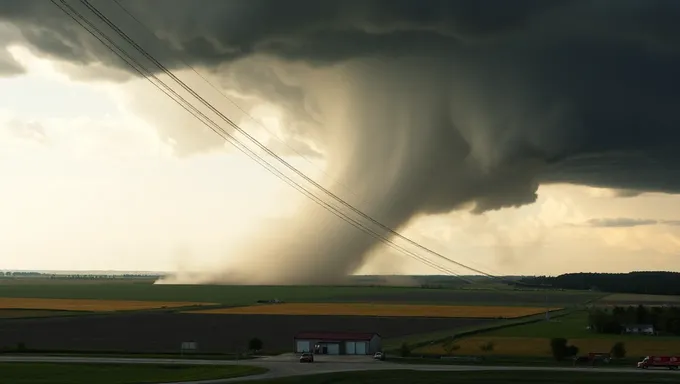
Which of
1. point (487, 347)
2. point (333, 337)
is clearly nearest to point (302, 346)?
point (333, 337)

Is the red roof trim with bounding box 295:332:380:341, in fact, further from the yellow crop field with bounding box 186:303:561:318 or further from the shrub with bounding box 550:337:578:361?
the yellow crop field with bounding box 186:303:561:318

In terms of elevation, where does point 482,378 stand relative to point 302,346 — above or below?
below

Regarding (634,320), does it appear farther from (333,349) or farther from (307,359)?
(307,359)

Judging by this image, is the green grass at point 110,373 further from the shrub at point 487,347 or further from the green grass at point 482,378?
the shrub at point 487,347

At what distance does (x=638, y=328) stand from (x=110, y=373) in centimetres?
8354

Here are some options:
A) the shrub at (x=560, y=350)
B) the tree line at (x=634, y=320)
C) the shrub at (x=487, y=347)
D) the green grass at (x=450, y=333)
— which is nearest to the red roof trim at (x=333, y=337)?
the green grass at (x=450, y=333)

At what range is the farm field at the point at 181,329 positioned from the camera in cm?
10312

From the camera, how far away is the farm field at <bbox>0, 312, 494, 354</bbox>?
103125 millimetres

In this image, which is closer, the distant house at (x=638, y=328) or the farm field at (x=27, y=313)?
the distant house at (x=638, y=328)

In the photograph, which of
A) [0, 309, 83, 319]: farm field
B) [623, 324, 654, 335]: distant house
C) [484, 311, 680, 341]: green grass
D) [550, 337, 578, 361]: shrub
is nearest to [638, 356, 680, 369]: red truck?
[550, 337, 578, 361]: shrub

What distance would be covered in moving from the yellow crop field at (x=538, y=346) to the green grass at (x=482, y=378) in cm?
1992

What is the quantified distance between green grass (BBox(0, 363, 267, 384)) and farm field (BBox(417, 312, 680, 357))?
29560mm

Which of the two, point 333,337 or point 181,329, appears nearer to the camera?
point 333,337

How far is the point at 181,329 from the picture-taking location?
416 ft
